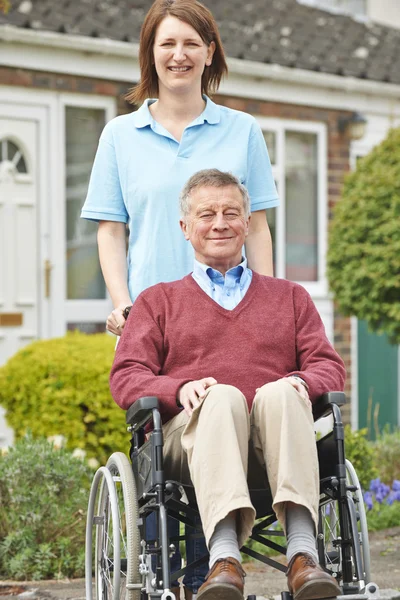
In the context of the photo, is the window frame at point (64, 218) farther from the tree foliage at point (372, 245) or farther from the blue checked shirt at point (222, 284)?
the blue checked shirt at point (222, 284)

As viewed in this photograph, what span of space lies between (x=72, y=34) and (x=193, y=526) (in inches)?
215

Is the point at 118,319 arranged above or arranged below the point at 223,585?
above

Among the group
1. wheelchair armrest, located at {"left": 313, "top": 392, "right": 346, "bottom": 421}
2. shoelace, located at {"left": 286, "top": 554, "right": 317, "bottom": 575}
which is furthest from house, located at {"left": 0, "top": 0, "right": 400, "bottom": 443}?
shoelace, located at {"left": 286, "top": 554, "right": 317, "bottom": 575}

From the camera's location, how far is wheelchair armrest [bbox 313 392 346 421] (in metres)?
3.46

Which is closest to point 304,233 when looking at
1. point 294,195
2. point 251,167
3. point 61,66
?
point 294,195

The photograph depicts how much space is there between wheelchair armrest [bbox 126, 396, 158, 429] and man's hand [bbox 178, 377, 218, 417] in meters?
0.08

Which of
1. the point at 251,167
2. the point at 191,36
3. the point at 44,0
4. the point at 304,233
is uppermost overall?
the point at 44,0

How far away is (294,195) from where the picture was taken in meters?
10.0

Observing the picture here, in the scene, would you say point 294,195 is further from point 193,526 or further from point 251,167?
point 193,526

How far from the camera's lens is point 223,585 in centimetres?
299

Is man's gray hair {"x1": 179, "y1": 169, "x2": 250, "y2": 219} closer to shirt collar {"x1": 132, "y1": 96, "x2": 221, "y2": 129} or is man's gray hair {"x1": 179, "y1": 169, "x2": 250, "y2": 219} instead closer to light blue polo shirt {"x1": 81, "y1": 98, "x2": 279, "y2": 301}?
light blue polo shirt {"x1": 81, "y1": 98, "x2": 279, "y2": 301}

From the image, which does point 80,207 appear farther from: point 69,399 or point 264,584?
point 264,584

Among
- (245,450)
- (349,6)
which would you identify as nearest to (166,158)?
(245,450)

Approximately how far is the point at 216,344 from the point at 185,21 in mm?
1079
